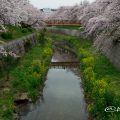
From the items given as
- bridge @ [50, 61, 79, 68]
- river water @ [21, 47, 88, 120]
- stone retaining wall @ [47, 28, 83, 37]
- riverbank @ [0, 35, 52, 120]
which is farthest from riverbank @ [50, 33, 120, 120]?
stone retaining wall @ [47, 28, 83, 37]

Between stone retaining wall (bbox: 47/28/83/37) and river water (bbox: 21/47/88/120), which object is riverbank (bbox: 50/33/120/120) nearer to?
river water (bbox: 21/47/88/120)

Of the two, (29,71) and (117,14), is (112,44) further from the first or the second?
(29,71)

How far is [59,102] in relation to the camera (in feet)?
70.7

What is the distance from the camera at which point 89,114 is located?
18.2 m

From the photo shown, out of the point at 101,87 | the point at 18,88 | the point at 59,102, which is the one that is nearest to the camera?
the point at 101,87

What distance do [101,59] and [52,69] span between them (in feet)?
16.7

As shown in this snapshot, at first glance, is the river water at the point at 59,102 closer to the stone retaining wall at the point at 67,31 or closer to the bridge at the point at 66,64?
the bridge at the point at 66,64

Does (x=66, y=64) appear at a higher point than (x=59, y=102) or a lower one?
lower

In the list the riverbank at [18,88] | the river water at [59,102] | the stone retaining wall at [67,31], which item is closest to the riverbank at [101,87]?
the river water at [59,102]

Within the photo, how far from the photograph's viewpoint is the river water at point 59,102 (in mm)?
18781

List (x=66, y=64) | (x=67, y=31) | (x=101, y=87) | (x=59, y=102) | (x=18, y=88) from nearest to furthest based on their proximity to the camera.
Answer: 1. (x=101, y=87)
2. (x=59, y=102)
3. (x=18, y=88)
4. (x=66, y=64)
5. (x=67, y=31)

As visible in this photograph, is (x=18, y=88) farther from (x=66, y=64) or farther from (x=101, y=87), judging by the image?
(x=66, y=64)

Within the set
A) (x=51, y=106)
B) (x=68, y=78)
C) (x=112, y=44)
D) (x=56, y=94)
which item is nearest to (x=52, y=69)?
(x=68, y=78)

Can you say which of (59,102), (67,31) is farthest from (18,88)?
(67,31)
